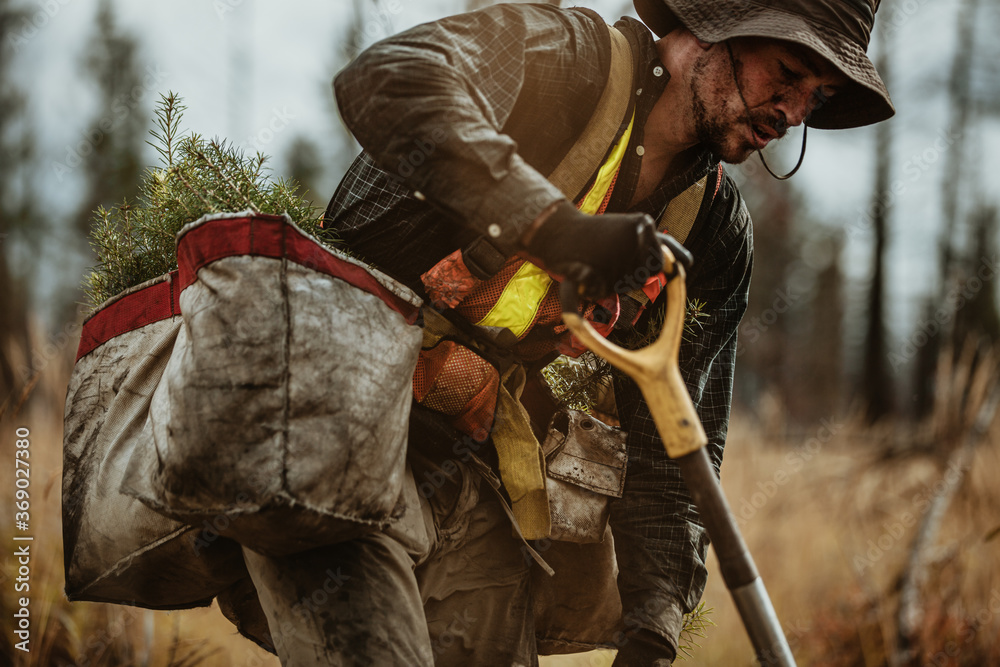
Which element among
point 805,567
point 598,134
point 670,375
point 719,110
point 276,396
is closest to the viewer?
point 276,396

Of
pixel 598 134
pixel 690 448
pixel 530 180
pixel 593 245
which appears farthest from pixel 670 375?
pixel 598 134

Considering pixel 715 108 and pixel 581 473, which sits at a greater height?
pixel 715 108

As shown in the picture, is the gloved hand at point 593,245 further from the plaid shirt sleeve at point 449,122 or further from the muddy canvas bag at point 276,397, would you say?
the muddy canvas bag at point 276,397

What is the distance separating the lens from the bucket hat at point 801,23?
1889 millimetres

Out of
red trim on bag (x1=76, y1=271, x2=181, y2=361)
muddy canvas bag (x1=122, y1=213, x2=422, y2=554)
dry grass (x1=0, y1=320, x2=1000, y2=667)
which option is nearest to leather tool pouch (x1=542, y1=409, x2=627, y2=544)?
muddy canvas bag (x1=122, y1=213, x2=422, y2=554)

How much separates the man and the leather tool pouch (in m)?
0.10

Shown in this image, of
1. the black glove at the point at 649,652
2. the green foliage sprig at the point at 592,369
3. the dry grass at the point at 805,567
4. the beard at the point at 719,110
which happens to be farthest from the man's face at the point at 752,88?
the dry grass at the point at 805,567

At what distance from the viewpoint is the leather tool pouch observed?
216cm

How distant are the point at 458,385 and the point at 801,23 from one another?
122cm

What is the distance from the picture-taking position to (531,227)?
4.83ft

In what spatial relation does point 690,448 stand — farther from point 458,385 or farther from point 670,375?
point 458,385

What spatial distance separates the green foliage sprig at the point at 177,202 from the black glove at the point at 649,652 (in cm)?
135

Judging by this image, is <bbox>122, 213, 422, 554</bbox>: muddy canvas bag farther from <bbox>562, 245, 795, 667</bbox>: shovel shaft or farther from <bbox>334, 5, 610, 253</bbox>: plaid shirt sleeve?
<bbox>562, 245, 795, 667</bbox>: shovel shaft

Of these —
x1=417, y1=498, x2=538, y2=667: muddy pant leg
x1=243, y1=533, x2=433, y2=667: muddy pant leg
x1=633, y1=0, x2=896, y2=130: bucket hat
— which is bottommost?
x1=417, y1=498, x2=538, y2=667: muddy pant leg
